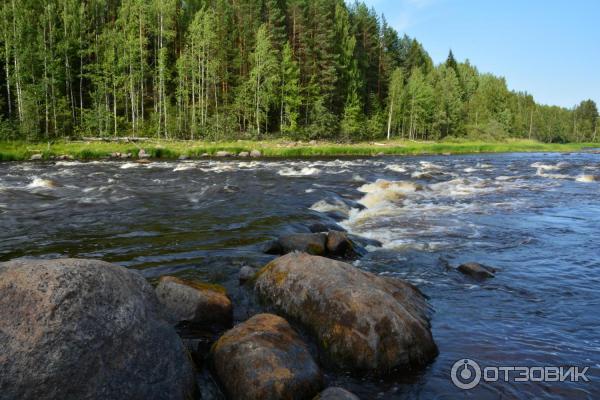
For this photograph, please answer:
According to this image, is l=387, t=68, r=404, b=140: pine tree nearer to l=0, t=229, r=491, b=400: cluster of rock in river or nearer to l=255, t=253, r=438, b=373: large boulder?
l=255, t=253, r=438, b=373: large boulder

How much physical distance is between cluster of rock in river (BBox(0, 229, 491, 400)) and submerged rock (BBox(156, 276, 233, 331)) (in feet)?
0.05

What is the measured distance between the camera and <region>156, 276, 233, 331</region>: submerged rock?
22.0 ft

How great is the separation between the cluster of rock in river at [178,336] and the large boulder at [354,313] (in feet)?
0.05

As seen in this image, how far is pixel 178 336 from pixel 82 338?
1131 mm

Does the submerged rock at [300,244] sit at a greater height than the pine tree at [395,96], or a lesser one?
lesser

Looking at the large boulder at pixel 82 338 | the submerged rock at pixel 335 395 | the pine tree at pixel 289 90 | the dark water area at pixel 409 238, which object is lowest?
the dark water area at pixel 409 238

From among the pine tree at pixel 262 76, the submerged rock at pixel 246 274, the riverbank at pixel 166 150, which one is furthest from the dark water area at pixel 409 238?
the pine tree at pixel 262 76

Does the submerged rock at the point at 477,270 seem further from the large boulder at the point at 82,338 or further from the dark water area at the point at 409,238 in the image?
the large boulder at the point at 82,338

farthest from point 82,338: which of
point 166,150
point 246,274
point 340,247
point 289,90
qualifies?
point 289,90

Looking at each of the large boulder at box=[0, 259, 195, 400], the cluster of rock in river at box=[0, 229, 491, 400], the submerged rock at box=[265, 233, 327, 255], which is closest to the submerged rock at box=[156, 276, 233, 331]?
the cluster of rock in river at box=[0, 229, 491, 400]

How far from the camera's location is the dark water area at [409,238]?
644 centimetres

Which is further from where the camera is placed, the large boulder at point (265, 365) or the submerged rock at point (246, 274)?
the submerged rock at point (246, 274)

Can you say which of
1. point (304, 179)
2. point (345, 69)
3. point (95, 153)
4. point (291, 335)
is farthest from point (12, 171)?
point (345, 69)

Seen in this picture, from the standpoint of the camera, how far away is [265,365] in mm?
4930
